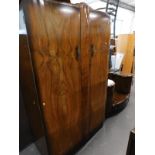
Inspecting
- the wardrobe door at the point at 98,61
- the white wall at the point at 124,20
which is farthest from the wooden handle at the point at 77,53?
the white wall at the point at 124,20

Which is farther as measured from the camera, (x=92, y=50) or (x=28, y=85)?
(x=92, y=50)

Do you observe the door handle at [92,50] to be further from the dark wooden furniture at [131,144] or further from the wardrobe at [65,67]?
the dark wooden furniture at [131,144]

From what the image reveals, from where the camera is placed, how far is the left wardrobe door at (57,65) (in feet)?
3.58

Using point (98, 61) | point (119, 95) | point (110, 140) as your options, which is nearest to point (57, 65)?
point (98, 61)

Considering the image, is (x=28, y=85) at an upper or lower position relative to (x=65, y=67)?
lower

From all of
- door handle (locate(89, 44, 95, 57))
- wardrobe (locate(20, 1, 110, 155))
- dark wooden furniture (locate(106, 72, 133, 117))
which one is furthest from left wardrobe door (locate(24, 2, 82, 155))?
dark wooden furniture (locate(106, 72, 133, 117))

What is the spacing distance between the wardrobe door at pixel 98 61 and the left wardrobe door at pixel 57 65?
26 cm

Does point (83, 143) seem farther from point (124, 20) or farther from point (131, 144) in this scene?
point (124, 20)

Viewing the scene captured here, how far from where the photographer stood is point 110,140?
2.06 metres

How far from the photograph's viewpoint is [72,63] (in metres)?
1.42

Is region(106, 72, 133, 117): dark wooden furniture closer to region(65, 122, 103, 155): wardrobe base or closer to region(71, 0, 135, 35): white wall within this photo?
region(65, 122, 103, 155): wardrobe base

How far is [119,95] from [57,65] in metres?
Result: 2.19

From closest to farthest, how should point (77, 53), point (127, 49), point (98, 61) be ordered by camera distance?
1. point (77, 53)
2. point (98, 61)
3. point (127, 49)
